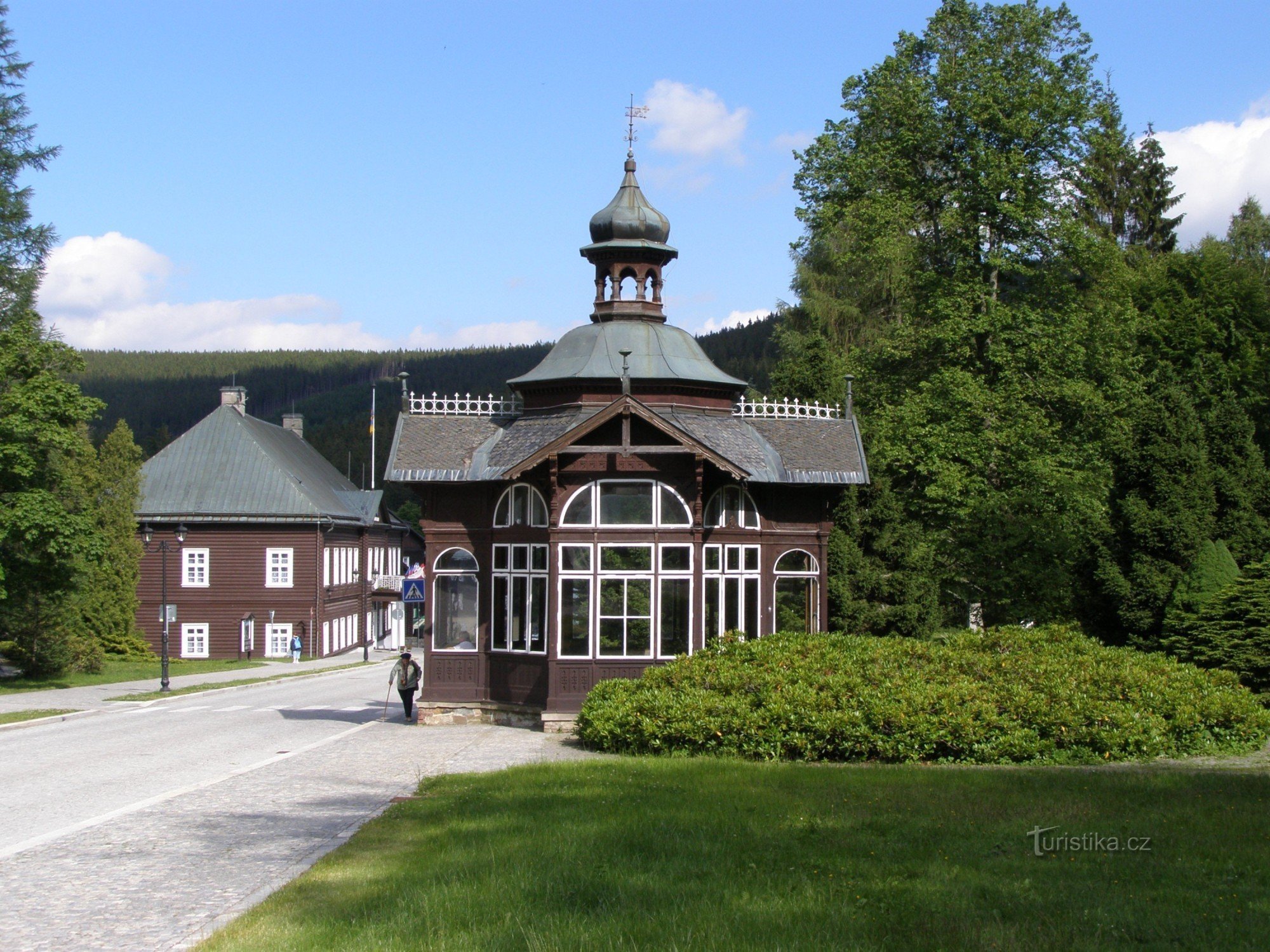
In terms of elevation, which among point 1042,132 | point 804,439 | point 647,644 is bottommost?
point 647,644

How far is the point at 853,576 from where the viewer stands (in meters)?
26.3

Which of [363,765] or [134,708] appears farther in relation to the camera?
[134,708]

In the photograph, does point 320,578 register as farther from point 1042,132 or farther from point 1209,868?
point 1209,868

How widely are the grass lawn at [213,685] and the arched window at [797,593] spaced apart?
57.3 ft

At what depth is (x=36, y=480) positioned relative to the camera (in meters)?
33.5

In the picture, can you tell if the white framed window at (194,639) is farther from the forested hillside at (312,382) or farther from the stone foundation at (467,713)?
the forested hillside at (312,382)

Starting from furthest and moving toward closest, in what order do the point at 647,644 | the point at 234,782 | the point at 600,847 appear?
the point at 647,644 → the point at 234,782 → the point at 600,847

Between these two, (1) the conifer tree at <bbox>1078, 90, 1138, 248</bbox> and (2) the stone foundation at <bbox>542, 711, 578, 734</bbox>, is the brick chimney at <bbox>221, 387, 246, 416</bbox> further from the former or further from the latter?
(2) the stone foundation at <bbox>542, 711, 578, 734</bbox>

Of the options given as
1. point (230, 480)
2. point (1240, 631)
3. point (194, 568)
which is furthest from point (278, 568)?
point (1240, 631)

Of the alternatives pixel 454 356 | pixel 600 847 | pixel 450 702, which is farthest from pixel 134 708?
pixel 454 356

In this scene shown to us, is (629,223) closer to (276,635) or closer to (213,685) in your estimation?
(213,685)

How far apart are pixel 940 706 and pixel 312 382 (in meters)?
172

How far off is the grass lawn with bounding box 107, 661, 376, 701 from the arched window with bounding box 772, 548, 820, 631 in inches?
687

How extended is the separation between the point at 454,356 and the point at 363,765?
542 feet
